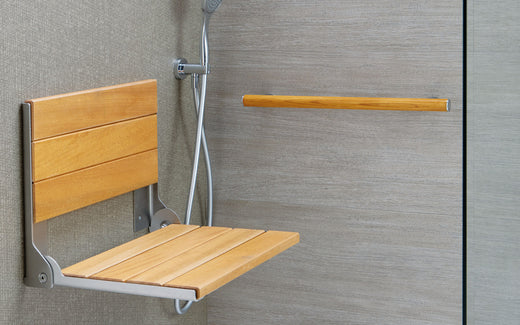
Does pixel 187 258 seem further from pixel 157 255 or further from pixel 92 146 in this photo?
pixel 92 146

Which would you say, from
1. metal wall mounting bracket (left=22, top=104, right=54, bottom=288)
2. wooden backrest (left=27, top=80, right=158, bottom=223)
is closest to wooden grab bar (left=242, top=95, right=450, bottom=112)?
wooden backrest (left=27, top=80, right=158, bottom=223)

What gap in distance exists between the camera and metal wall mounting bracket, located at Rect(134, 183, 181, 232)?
160cm

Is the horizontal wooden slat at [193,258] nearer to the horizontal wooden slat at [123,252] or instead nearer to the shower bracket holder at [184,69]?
the horizontal wooden slat at [123,252]

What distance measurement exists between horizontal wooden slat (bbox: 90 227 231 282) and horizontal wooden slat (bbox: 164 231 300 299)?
0.30 feet

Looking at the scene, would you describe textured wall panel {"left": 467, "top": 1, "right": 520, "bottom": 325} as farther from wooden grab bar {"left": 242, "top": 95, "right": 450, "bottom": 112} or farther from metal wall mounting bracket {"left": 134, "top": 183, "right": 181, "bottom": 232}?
metal wall mounting bracket {"left": 134, "top": 183, "right": 181, "bottom": 232}

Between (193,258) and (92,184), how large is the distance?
0.26 meters

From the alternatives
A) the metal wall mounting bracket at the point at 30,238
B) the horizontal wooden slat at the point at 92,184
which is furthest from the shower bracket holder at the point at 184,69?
the metal wall mounting bracket at the point at 30,238

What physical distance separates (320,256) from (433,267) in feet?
1.00

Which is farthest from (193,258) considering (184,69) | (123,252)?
(184,69)

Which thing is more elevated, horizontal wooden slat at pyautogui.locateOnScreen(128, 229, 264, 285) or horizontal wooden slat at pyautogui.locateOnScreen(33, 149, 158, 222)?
horizontal wooden slat at pyautogui.locateOnScreen(33, 149, 158, 222)

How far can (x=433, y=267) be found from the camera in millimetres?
1732

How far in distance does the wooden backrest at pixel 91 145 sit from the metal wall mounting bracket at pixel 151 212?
44 mm

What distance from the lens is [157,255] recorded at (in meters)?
1.34

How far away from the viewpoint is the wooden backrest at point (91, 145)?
4.07 feet
